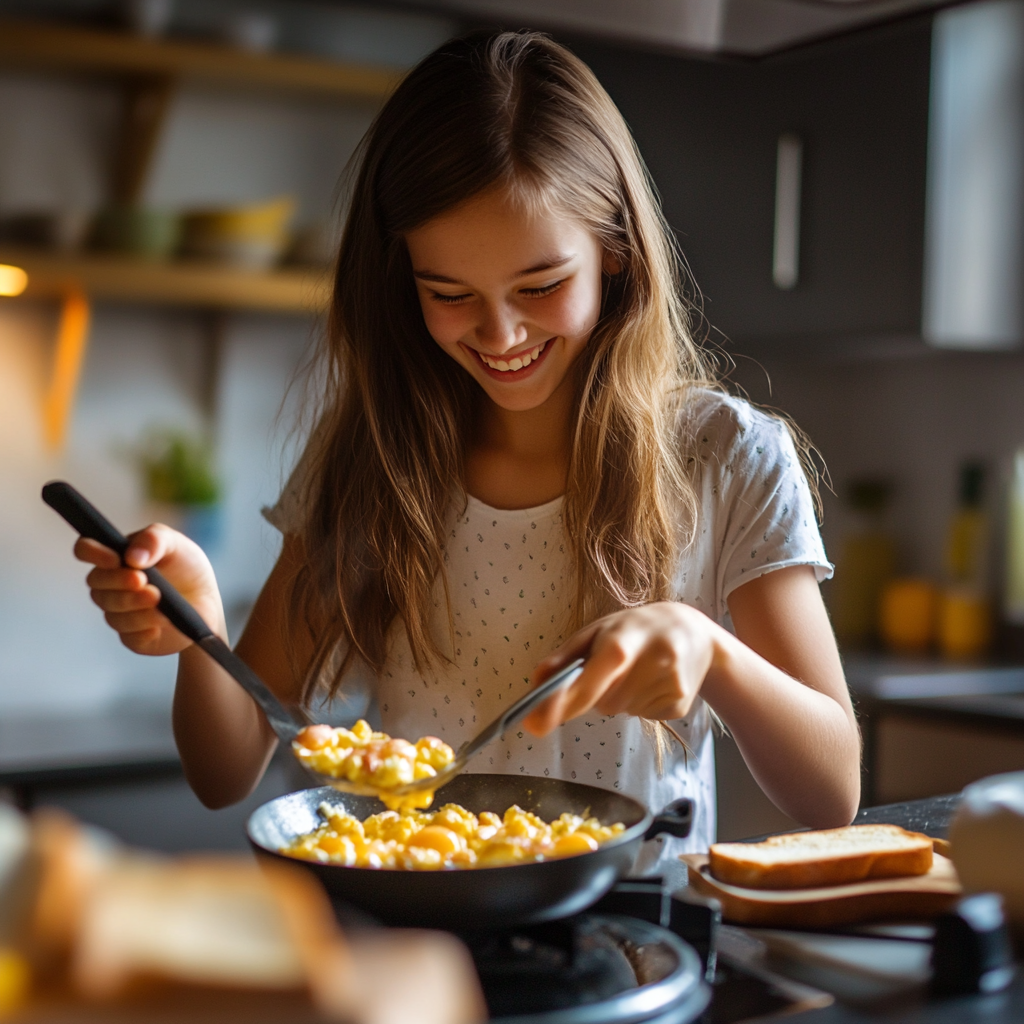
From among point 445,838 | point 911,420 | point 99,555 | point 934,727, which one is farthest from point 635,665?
point 911,420

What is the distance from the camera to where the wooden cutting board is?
90cm

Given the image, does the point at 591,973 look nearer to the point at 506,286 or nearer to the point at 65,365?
the point at 506,286

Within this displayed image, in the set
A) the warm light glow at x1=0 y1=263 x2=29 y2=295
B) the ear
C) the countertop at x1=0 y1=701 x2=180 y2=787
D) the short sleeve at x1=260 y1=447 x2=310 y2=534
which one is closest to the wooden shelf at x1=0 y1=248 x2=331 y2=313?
the warm light glow at x1=0 y1=263 x2=29 y2=295

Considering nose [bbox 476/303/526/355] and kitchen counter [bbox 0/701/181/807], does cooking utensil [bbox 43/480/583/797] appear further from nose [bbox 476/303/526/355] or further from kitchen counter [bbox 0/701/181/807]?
kitchen counter [bbox 0/701/181/807]

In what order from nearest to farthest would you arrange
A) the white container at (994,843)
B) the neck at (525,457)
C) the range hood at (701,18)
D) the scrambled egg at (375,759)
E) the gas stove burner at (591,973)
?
the gas stove burner at (591,973) → the white container at (994,843) → the scrambled egg at (375,759) → the range hood at (701,18) → the neck at (525,457)

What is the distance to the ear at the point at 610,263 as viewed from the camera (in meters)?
1.38

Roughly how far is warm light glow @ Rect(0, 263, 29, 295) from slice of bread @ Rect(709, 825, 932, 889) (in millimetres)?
2265

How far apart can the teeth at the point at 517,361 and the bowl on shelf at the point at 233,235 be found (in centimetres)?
176

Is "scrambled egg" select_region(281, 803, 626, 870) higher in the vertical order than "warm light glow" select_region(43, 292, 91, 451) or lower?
lower

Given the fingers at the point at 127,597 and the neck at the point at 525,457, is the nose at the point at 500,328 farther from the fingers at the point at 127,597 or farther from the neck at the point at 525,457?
the fingers at the point at 127,597

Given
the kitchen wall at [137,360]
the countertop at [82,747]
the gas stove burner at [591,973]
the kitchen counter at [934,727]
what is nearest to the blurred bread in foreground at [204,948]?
the gas stove burner at [591,973]

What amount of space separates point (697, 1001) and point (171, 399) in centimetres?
259

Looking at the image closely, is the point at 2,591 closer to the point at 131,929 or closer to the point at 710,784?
the point at 710,784

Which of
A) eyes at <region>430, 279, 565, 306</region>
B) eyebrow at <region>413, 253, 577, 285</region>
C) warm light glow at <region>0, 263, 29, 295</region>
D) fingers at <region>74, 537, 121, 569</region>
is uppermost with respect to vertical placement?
warm light glow at <region>0, 263, 29, 295</region>
